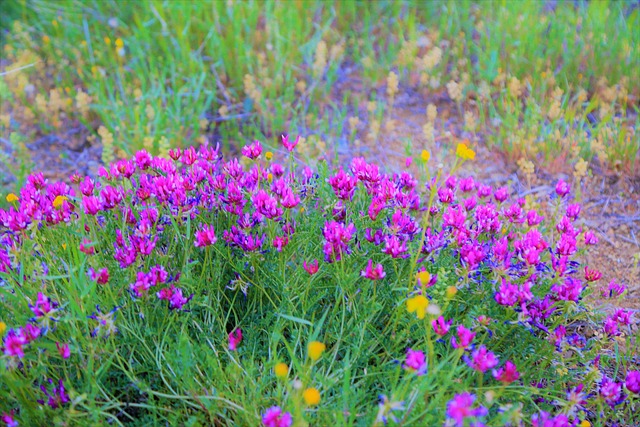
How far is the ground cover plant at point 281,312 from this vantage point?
Result: 1637 millimetres

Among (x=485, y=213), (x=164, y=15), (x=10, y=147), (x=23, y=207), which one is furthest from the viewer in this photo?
(x=164, y=15)

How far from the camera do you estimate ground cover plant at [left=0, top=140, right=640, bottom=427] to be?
164 cm

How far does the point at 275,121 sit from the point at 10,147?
5.90ft

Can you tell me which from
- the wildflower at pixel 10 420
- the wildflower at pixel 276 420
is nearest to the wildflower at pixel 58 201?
the wildflower at pixel 10 420

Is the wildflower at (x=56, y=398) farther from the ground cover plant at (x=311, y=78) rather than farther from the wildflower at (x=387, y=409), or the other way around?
the ground cover plant at (x=311, y=78)

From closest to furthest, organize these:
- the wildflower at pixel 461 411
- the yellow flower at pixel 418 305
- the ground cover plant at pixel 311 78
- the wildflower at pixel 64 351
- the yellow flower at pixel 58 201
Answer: the wildflower at pixel 461 411 → the yellow flower at pixel 418 305 → the wildflower at pixel 64 351 → the yellow flower at pixel 58 201 → the ground cover plant at pixel 311 78

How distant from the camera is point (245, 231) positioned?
78.0 inches

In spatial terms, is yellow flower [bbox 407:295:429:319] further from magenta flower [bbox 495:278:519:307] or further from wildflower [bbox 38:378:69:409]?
wildflower [bbox 38:378:69:409]

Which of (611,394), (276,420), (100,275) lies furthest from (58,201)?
(611,394)

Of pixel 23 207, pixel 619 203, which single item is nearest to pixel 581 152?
pixel 619 203

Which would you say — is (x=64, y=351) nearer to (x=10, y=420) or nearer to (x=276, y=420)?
(x=10, y=420)

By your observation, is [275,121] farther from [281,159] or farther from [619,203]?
[619,203]

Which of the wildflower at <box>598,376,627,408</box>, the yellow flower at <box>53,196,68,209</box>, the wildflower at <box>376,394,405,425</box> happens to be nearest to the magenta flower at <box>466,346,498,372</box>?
the wildflower at <box>376,394,405,425</box>

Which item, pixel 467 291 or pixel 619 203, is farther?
pixel 619 203
